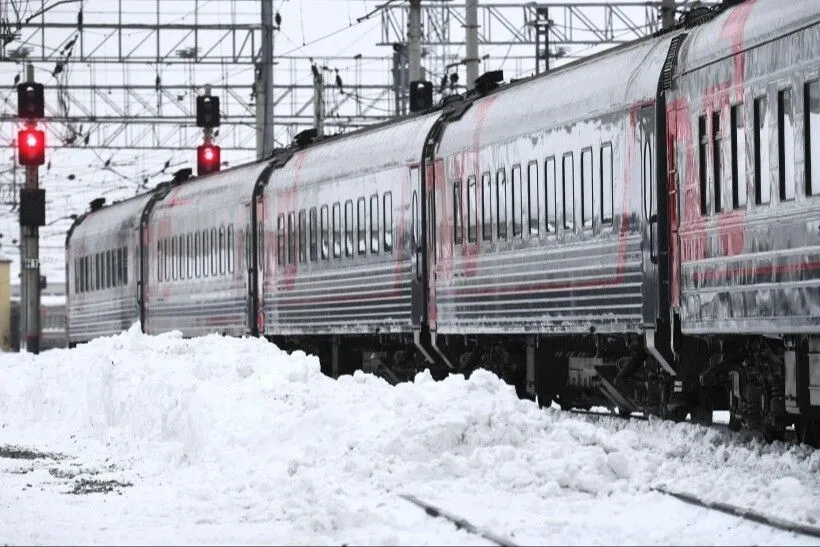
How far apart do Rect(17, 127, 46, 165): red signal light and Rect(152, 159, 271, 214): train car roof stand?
273 cm

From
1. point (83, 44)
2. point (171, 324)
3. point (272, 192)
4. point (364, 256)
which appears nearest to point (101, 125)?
point (83, 44)

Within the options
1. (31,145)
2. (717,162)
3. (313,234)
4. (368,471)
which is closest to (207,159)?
(31,145)

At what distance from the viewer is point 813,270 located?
42.7ft

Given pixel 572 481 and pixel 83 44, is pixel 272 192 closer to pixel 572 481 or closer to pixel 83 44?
pixel 572 481

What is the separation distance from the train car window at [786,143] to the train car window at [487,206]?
6744mm

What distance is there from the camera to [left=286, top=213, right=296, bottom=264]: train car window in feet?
90.3

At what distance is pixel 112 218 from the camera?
135 ft

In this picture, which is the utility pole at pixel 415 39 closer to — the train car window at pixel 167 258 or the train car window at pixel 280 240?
the train car window at pixel 280 240

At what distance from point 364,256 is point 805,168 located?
11794 millimetres

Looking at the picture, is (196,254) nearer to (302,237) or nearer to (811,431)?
(302,237)

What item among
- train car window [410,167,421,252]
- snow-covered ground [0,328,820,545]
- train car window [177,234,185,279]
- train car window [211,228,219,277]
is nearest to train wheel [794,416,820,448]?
snow-covered ground [0,328,820,545]

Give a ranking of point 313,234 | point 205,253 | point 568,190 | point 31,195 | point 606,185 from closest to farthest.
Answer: point 606,185, point 568,190, point 313,234, point 205,253, point 31,195

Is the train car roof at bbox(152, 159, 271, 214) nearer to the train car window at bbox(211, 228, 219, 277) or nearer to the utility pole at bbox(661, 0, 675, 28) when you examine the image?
the train car window at bbox(211, 228, 219, 277)

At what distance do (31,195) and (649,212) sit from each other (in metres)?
24.1
